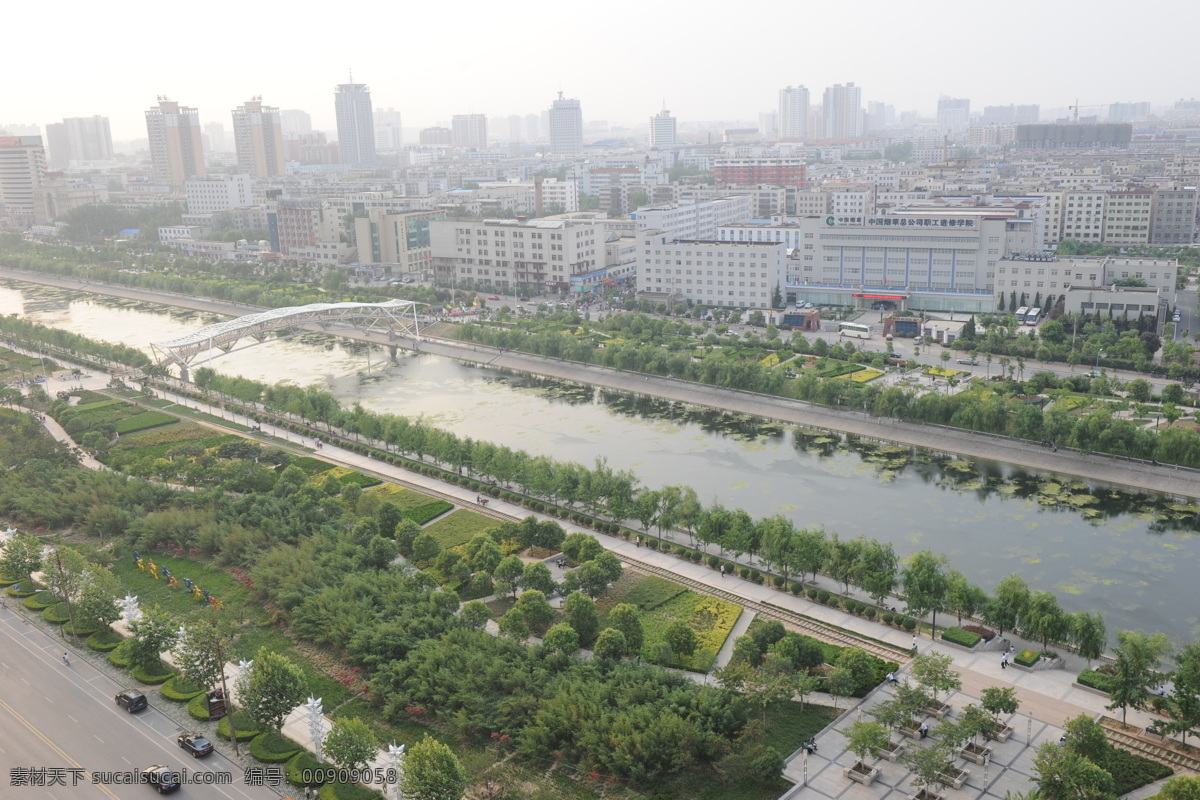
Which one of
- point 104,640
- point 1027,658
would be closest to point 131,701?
point 104,640

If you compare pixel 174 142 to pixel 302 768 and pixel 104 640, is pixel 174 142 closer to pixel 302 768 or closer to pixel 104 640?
pixel 104 640

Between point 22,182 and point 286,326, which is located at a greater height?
point 22,182

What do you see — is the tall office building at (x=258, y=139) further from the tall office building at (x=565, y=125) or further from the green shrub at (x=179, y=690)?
the green shrub at (x=179, y=690)

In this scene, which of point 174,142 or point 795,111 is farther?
point 795,111

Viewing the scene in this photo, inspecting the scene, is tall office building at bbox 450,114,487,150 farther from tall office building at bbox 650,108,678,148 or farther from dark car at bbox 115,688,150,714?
dark car at bbox 115,688,150,714

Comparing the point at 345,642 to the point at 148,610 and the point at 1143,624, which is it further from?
the point at 1143,624

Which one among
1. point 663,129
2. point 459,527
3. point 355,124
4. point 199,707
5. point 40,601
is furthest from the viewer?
point 663,129

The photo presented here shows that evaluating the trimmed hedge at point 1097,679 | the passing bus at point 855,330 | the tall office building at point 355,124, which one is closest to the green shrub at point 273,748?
the trimmed hedge at point 1097,679
